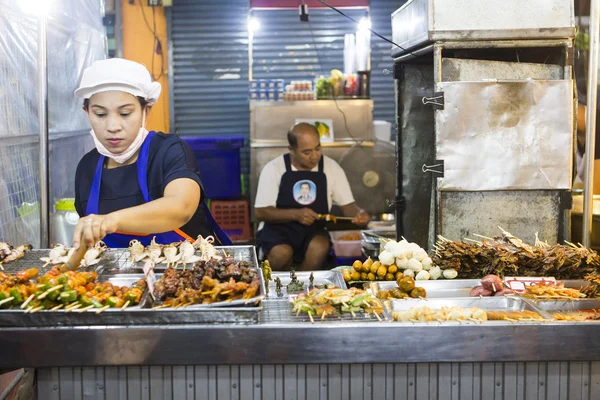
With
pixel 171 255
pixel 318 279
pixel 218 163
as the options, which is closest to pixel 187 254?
pixel 171 255

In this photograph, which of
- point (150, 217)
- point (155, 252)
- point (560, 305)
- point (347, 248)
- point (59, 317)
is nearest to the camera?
point (59, 317)

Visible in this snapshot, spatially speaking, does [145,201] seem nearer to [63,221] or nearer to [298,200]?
[63,221]

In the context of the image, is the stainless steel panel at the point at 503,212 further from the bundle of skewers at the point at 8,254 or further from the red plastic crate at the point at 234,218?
the red plastic crate at the point at 234,218

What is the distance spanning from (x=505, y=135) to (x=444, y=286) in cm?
129

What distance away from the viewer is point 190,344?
2754 millimetres

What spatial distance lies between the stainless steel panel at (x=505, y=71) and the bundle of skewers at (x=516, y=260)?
3.99ft

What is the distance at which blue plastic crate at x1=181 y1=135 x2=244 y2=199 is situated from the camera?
8914 mm

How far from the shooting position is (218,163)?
352 inches

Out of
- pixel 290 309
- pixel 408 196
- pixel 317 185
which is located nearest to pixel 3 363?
pixel 290 309

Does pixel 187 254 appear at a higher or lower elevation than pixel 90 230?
lower

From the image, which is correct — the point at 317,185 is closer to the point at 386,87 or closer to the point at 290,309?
the point at 386,87

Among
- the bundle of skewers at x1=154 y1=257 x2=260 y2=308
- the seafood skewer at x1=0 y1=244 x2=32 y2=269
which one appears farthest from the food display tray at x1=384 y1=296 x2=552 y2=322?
the seafood skewer at x1=0 y1=244 x2=32 y2=269

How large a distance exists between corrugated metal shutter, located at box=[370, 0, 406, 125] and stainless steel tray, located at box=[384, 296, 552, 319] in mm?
6690

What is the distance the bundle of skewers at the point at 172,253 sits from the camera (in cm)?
355
